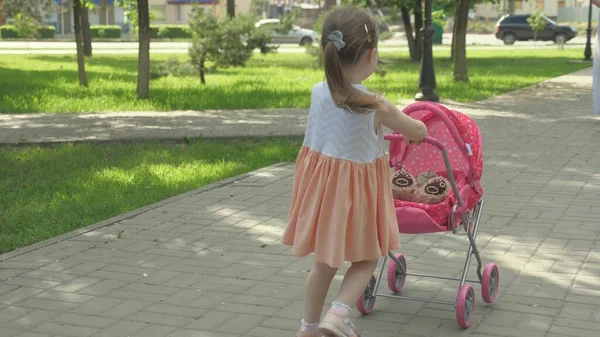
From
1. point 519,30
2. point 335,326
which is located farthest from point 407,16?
point 335,326

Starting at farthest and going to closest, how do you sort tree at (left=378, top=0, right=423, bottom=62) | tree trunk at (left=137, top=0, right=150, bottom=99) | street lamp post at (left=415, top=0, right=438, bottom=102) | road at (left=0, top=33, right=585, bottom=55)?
road at (left=0, top=33, right=585, bottom=55) < tree at (left=378, top=0, right=423, bottom=62) < tree trunk at (left=137, top=0, right=150, bottom=99) < street lamp post at (left=415, top=0, right=438, bottom=102)

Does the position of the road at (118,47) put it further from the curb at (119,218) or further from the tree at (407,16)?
the curb at (119,218)

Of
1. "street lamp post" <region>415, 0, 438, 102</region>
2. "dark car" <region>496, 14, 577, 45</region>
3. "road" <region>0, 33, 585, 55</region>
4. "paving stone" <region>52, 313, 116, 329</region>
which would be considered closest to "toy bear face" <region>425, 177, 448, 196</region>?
"paving stone" <region>52, 313, 116, 329</region>

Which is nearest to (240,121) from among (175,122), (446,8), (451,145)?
(175,122)

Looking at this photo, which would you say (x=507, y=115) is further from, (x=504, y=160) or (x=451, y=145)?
(x=451, y=145)

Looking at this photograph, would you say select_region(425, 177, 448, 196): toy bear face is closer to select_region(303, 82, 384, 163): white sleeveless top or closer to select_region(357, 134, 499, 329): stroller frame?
select_region(357, 134, 499, 329): stroller frame

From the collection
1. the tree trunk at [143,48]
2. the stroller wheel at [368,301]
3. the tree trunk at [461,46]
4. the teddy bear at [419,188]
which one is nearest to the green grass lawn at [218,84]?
the tree trunk at [143,48]

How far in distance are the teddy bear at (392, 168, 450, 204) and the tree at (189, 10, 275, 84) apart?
16.5 meters

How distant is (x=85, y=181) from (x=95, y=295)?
3.96 m

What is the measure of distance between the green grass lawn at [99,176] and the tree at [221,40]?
31.4 feet

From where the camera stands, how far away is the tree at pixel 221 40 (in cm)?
A: 2147

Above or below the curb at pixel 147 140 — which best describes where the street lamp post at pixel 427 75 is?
above

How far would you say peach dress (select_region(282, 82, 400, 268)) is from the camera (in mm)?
4453

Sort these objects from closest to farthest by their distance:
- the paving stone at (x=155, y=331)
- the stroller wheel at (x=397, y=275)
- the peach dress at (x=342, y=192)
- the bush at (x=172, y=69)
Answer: the peach dress at (x=342, y=192) < the paving stone at (x=155, y=331) < the stroller wheel at (x=397, y=275) < the bush at (x=172, y=69)
